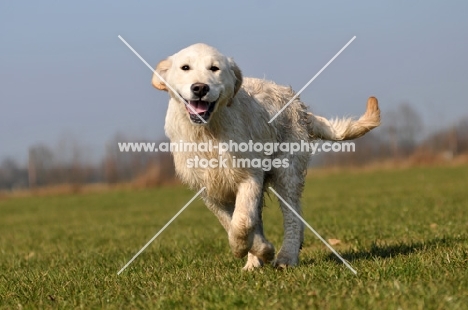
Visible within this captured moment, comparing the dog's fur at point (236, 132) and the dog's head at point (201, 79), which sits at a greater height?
the dog's head at point (201, 79)

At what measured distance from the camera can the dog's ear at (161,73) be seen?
5844mm

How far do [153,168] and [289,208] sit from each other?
33.7 meters

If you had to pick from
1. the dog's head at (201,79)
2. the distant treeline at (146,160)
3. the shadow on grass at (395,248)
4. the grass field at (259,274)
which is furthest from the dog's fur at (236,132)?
the distant treeline at (146,160)

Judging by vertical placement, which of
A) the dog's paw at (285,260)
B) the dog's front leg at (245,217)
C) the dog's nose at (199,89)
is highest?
the dog's nose at (199,89)

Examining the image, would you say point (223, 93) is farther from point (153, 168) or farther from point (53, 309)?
point (153, 168)

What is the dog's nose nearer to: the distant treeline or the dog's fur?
the dog's fur

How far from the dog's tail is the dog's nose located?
2.13 meters

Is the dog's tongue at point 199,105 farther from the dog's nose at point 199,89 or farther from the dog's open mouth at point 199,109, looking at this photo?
the dog's nose at point 199,89

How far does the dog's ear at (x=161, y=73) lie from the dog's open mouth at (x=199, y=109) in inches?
20.5

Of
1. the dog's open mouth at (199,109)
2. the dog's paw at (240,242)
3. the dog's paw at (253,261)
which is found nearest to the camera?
the dog's open mouth at (199,109)

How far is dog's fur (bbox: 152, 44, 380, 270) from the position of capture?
549cm

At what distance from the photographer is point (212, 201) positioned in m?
6.32

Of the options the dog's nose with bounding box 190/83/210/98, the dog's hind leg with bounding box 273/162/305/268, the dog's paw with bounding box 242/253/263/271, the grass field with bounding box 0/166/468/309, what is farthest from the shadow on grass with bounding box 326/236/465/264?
the dog's nose with bounding box 190/83/210/98

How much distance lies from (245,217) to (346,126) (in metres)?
2.21
